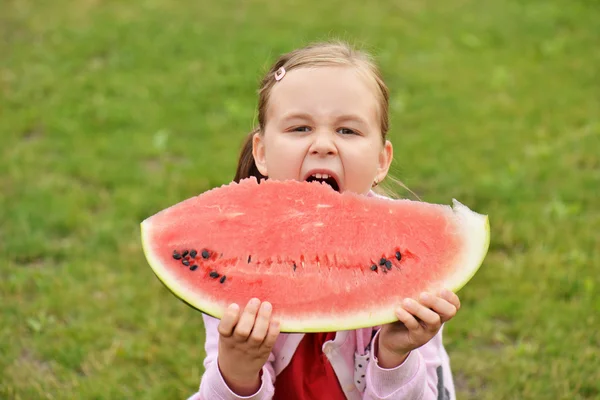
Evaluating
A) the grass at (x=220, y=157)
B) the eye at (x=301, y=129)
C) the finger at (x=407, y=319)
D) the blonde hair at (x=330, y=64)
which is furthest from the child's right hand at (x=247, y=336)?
the grass at (x=220, y=157)

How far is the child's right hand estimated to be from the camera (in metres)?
1.95

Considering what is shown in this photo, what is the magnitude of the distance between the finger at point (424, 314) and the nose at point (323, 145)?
54 cm

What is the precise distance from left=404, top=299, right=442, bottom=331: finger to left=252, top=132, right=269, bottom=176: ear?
785 millimetres

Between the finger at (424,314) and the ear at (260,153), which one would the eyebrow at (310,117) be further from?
the finger at (424,314)

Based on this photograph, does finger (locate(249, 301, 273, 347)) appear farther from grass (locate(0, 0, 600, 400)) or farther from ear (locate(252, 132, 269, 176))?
grass (locate(0, 0, 600, 400))

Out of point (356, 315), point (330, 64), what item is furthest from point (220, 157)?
point (356, 315)

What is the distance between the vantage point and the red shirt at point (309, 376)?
8.15ft

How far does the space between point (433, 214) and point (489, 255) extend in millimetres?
2272

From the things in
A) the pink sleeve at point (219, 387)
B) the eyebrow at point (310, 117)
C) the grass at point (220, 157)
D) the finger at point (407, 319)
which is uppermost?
the eyebrow at point (310, 117)

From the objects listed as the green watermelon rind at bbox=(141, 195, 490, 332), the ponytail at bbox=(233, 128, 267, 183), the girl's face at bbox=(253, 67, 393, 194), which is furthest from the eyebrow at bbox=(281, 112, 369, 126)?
the ponytail at bbox=(233, 128, 267, 183)

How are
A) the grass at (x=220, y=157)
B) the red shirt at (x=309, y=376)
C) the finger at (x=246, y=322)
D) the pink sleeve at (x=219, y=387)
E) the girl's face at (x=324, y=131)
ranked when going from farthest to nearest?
1. the grass at (x=220, y=157)
2. the red shirt at (x=309, y=376)
3. the girl's face at (x=324, y=131)
4. the pink sleeve at (x=219, y=387)
5. the finger at (x=246, y=322)

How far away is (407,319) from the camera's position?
79.3 inches

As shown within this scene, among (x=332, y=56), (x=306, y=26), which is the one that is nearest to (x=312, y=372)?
(x=332, y=56)

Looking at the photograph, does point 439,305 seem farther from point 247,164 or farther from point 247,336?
point 247,164
